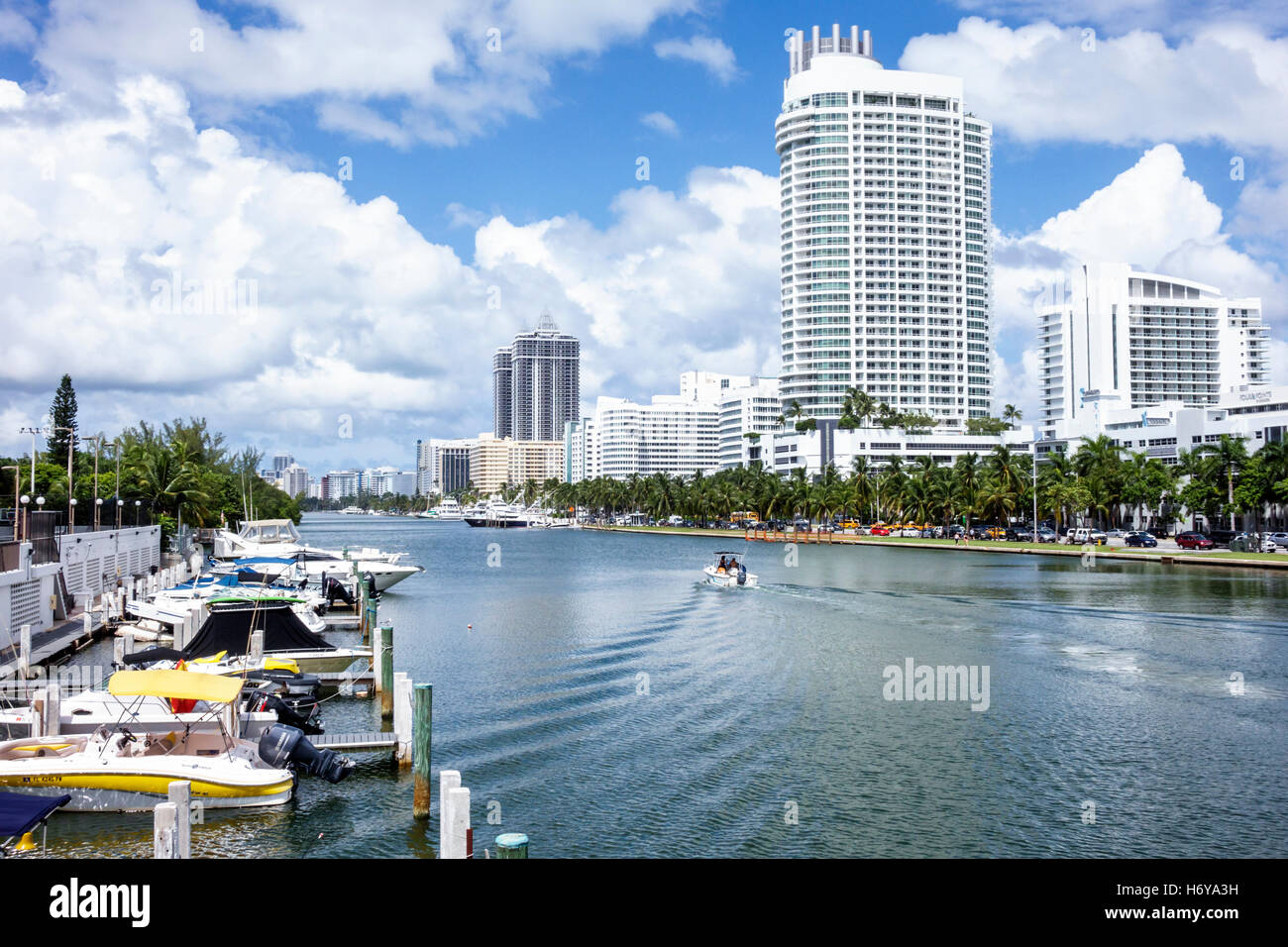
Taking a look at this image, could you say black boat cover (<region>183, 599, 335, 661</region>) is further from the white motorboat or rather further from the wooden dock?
the white motorboat

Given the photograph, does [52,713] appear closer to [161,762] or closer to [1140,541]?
[161,762]

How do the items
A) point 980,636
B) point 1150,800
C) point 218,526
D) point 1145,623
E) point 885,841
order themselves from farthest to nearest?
point 218,526 → point 1145,623 → point 980,636 → point 1150,800 → point 885,841

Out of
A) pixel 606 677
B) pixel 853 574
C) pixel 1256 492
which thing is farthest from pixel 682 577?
pixel 1256 492

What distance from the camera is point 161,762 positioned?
20.9m

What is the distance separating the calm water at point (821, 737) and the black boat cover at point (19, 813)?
203 inches

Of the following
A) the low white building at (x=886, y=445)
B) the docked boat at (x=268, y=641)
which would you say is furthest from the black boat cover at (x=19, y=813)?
the low white building at (x=886, y=445)

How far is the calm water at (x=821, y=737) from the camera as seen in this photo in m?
19.3

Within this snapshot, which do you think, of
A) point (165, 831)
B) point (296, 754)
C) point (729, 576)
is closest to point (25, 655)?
point (296, 754)

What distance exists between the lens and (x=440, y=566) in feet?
322

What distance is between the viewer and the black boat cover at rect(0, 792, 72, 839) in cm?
1320

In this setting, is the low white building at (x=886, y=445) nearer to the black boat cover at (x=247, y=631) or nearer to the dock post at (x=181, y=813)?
the black boat cover at (x=247, y=631)

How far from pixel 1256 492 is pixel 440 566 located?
78812 mm

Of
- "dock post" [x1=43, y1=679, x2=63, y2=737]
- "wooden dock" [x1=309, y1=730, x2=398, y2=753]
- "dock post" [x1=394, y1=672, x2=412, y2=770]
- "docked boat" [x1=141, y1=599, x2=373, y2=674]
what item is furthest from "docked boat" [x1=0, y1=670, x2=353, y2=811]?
"docked boat" [x1=141, y1=599, x2=373, y2=674]

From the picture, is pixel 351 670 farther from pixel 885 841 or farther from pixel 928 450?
pixel 928 450
